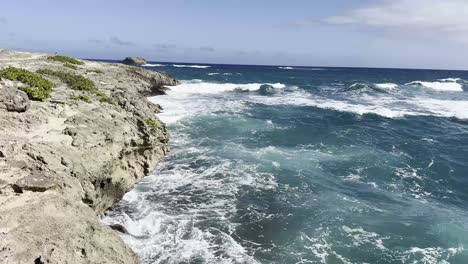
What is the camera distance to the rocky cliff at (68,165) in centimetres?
790

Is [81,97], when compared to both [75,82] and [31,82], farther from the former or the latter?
[75,82]

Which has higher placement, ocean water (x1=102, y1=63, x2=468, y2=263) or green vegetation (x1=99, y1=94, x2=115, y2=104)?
green vegetation (x1=99, y1=94, x2=115, y2=104)

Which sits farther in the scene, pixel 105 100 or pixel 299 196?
pixel 105 100

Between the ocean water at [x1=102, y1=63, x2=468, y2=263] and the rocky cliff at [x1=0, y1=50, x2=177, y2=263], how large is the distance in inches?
63.2

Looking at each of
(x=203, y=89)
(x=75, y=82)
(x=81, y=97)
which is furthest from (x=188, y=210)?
(x=203, y=89)

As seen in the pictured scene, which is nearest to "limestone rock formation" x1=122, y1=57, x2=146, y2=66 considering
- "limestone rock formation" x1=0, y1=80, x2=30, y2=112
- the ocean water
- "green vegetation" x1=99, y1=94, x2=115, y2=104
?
the ocean water

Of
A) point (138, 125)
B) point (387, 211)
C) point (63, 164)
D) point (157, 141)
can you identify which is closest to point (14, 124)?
point (63, 164)

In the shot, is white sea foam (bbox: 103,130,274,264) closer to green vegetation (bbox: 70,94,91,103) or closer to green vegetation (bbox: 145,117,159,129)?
green vegetation (bbox: 145,117,159,129)

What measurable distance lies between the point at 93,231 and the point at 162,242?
4.06 m

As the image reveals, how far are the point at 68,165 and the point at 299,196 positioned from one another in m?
9.89

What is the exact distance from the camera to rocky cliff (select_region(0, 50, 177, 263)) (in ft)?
25.9

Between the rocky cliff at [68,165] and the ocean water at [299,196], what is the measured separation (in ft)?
5.27

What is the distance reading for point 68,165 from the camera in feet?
37.8

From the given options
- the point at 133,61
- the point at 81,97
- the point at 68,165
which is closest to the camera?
the point at 68,165
